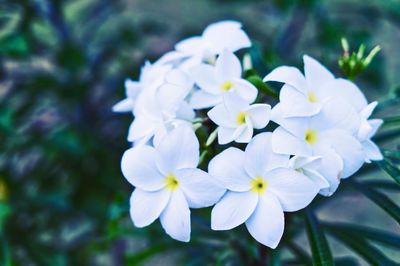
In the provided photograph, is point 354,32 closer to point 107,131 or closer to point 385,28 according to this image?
point 107,131

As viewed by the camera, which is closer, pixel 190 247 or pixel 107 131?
pixel 190 247

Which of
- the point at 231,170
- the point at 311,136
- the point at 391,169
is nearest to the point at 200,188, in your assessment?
the point at 231,170

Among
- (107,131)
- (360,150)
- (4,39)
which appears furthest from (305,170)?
(107,131)

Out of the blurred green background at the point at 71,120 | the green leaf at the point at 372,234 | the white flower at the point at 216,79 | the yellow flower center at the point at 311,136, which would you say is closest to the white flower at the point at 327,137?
the yellow flower center at the point at 311,136

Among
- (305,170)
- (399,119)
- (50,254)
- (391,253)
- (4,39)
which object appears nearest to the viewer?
(305,170)

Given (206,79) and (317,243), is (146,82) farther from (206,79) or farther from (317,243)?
(317,243)

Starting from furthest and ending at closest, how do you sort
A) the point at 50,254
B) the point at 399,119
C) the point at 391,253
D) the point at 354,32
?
the point at 391,253, the point at 354,32, the point at 50,254, the point at 399,119
